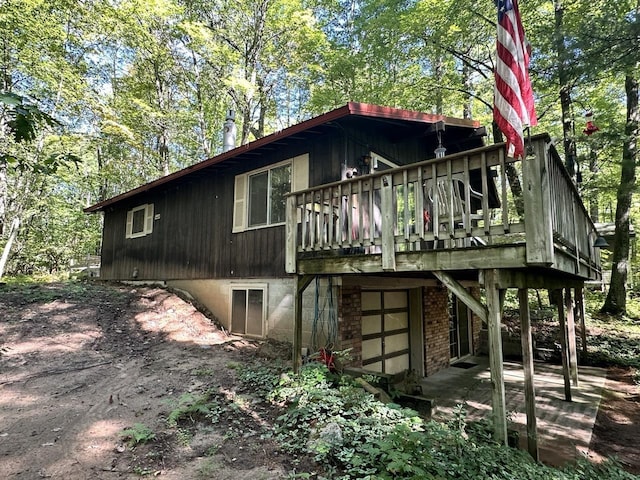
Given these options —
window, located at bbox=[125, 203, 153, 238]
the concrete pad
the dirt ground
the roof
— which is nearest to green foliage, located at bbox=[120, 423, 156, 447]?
the dirt ground

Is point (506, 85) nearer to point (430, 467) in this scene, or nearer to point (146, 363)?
point (430, 467)

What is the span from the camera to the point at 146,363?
19.9 feet

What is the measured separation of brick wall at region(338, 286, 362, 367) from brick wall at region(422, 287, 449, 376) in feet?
9.25

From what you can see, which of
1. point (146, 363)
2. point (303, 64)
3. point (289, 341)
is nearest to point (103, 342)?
point (146, 363)

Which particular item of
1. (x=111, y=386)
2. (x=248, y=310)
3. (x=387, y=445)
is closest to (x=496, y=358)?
(x=387, y=445)

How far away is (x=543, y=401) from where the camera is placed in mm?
6777

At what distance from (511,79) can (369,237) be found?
7.35ft

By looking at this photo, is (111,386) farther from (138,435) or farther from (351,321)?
(351,321)

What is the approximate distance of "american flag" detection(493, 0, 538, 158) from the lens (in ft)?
11.5

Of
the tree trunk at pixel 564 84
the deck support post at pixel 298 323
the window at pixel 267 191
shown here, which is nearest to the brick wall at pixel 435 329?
the window at pixel 267 191

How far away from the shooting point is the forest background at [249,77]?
1159 centimetres

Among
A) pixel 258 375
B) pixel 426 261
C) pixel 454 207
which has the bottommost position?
pixel 258 375

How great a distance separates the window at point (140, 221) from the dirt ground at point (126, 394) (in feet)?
9.82

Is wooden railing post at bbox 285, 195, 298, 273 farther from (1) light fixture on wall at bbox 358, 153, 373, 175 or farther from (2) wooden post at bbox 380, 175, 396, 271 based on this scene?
(1) light fixture on wall at bbox 358, 153, 373, 175
